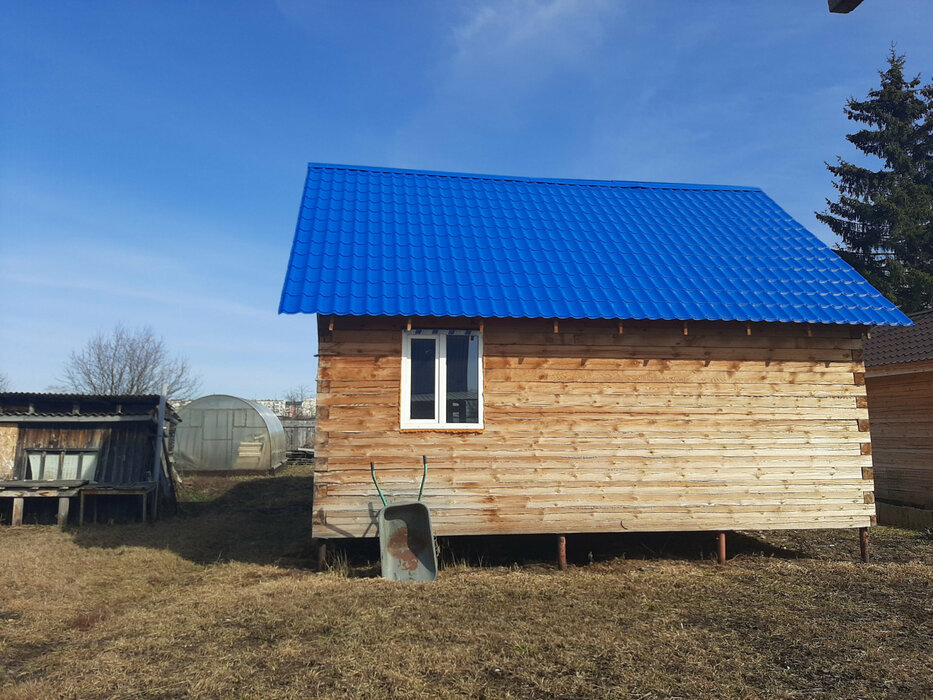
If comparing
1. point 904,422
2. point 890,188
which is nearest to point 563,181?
point 904,422

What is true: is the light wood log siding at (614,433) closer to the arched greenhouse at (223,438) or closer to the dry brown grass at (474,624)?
the dry brown grass at (474,624)

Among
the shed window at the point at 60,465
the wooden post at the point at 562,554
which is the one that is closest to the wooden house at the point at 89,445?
the shed window at the point at 60,465

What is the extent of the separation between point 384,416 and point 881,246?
28.1m

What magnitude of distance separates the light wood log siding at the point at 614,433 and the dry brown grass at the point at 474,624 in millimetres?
821

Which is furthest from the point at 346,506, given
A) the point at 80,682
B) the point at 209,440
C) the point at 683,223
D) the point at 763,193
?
the point at 209,440

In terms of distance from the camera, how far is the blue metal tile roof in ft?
30.7

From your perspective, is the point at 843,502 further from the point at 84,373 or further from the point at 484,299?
the point at 84,373

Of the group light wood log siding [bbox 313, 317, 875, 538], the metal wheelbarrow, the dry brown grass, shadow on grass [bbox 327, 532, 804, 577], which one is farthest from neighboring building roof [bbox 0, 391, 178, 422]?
the metal wheelbarrow

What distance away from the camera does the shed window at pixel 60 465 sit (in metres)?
14.9

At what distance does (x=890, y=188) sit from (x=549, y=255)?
25442mm

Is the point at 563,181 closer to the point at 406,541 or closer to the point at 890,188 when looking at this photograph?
the point at 406,541

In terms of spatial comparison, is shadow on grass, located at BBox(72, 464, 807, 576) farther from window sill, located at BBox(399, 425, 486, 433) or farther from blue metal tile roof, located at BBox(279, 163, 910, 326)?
blue metal tile roof, located at BBox(279, 163, 910, 326)

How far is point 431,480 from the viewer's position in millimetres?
9055

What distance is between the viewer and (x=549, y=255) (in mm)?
10852
